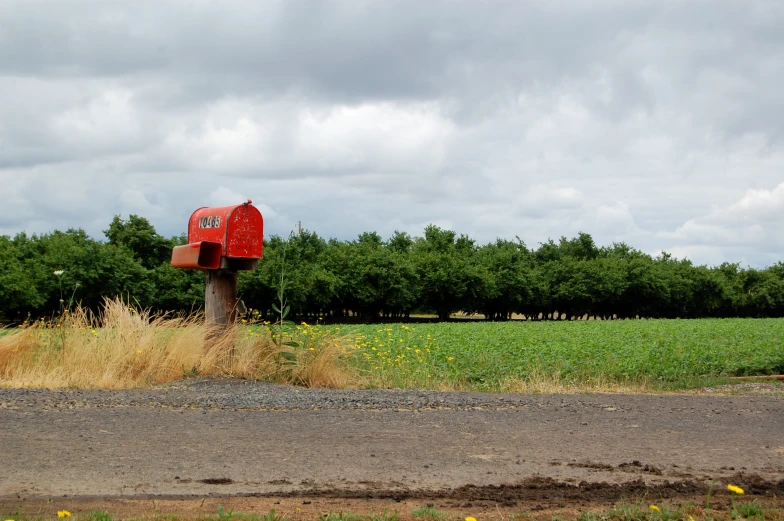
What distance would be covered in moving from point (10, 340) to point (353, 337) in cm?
532

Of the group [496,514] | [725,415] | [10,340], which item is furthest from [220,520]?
[10,340]

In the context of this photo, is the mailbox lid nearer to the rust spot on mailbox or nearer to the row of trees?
the rust spot on mailbox

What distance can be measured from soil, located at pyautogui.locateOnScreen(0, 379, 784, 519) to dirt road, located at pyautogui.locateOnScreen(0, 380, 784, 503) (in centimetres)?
2

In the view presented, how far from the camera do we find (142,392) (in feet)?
29.3

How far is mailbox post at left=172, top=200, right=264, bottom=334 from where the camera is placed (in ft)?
38.4

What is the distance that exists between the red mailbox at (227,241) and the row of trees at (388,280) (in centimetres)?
2315

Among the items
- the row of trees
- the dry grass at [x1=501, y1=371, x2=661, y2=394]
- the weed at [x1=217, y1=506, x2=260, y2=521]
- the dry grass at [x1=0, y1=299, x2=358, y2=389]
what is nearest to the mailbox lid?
the dry grass at [x1=0, y1=299, x2=358, y2=389]

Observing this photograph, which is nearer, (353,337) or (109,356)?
(109,356)

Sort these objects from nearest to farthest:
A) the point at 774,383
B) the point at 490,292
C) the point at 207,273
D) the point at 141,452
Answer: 1. the point at 141,452
2. the point at 207,273
3. the point at 774,383
4. the point at 490,292

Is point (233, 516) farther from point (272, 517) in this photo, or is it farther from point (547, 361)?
point (547, 361)

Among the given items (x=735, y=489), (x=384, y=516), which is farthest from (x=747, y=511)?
(x=384, y=516)

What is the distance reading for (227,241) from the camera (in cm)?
1165

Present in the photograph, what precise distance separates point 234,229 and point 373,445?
6.24 metres

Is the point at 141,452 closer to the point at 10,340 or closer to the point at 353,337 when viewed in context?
the point at 10,340
